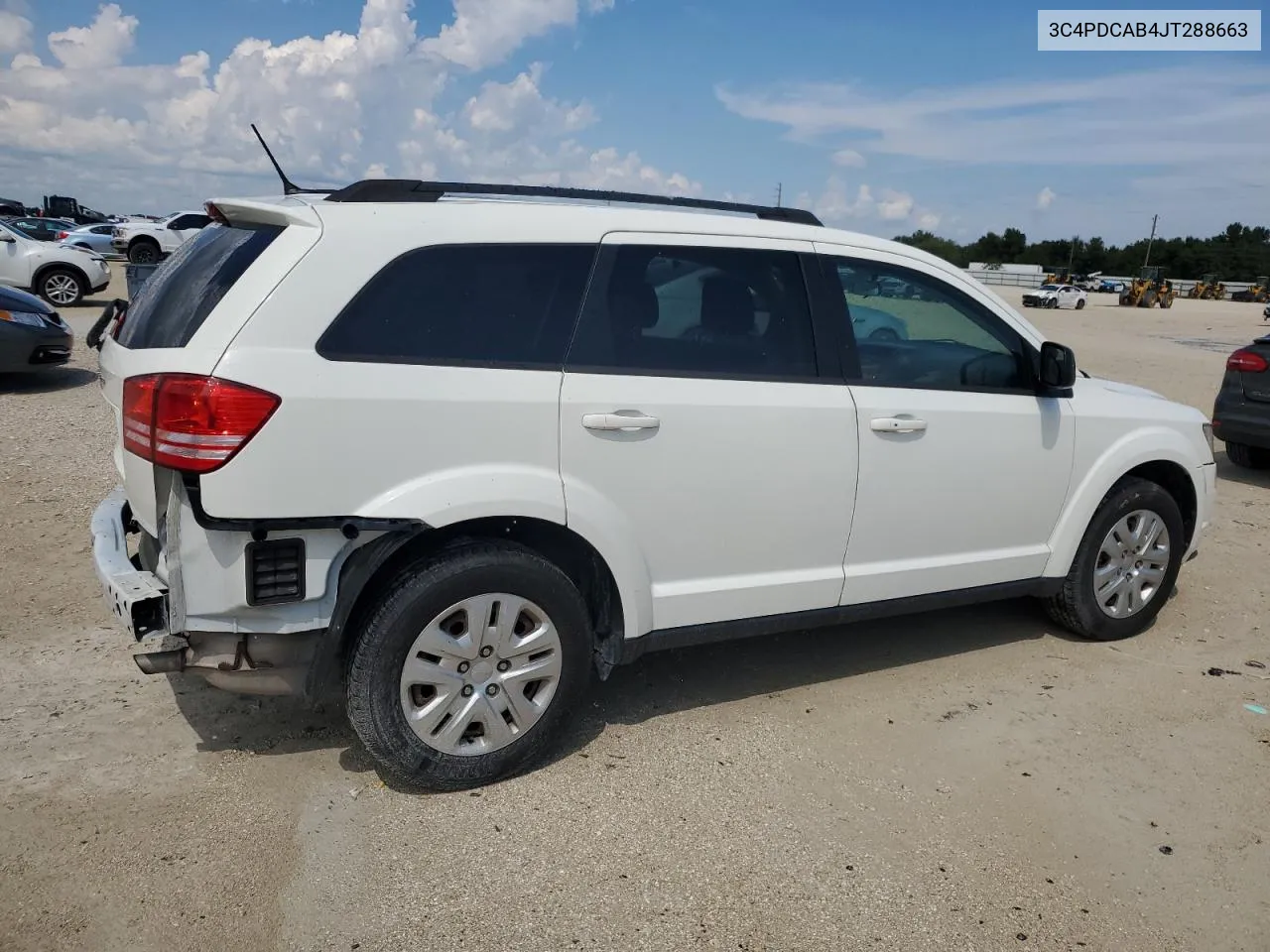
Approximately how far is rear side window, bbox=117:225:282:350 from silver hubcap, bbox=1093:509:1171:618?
3.96 meters

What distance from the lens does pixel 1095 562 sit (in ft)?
15.4

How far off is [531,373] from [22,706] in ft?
7.90

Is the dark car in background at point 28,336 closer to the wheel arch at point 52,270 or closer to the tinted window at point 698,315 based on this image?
the wheel arch at point 52,270

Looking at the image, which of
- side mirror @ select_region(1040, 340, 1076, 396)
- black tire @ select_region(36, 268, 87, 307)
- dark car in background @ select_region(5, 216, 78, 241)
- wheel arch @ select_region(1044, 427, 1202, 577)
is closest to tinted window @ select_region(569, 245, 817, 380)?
side mirror @ select_region(1040, 340, 1076, 396)

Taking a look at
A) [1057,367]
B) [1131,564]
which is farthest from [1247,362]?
[1057,367]

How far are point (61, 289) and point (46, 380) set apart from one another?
257 inches

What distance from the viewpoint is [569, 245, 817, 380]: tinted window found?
3.40 m

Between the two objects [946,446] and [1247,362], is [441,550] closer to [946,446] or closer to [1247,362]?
[946,446]

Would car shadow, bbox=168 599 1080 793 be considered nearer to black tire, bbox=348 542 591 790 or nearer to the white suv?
black tire, bbox=348 542 591 790

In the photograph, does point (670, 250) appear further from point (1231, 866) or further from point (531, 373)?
point (1231, 866)

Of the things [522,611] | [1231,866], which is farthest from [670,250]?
[1231,866]

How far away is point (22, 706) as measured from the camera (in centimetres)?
376

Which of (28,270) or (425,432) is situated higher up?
(28,270)

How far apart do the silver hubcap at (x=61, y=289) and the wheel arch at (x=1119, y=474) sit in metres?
16.7
